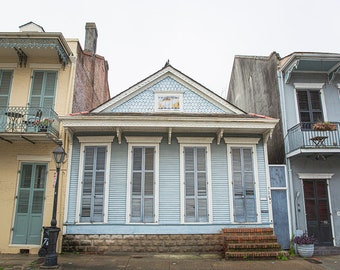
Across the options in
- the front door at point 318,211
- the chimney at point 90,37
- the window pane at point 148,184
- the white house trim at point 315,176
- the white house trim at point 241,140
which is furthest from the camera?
the chimney at point 90,37

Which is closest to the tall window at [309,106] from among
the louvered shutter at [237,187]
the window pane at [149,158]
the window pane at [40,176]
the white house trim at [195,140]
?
the louvered shutter at [237,187]

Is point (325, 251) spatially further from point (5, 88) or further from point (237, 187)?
point (5, 88)

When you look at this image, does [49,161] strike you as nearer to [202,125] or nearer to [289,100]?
[202,125]

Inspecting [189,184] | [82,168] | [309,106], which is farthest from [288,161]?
[82,168]

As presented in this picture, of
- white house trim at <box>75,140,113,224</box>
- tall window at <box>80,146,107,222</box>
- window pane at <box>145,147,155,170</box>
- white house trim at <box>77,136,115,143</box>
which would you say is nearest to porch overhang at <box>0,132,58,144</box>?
white house trim at <box>77,136,115,143</box>

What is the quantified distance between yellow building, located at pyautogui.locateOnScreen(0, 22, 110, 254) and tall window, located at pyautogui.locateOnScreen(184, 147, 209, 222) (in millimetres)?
4311

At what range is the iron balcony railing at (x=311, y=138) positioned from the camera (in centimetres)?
946

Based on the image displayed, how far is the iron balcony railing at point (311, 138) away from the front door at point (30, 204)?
9190 mm

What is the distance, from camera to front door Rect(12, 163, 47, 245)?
8906 millimetres

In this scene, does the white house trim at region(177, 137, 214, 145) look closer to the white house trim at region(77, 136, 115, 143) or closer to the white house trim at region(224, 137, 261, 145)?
the white house trim at region(224, 137, 261, 145)

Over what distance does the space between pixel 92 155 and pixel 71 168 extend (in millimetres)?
857

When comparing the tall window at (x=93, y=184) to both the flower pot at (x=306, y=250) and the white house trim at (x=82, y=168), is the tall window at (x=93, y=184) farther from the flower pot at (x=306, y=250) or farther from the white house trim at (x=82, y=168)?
the flower pot at (x=306, y=250)

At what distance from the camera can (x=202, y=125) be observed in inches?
361

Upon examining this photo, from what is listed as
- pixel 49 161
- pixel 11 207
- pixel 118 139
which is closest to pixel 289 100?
pixel 118 139
